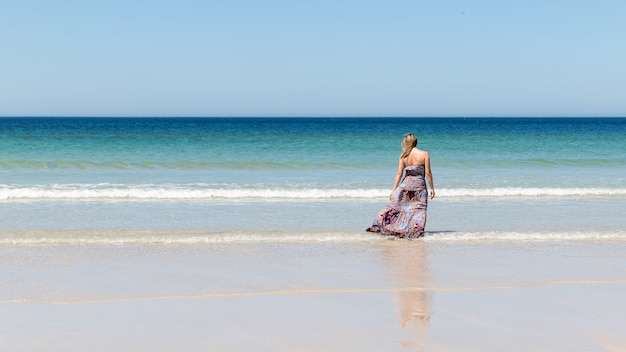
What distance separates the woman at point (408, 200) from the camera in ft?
A: 30.6

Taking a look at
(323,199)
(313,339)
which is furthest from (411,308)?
(323,199)

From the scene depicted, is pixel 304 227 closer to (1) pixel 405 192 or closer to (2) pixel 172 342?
(1) pixel 405 192

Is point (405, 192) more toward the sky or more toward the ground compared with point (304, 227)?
more toward the sky

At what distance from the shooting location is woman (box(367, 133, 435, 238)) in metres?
9.32

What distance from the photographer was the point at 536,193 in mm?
15297

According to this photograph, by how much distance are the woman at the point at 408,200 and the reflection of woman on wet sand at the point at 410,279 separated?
0.31 m

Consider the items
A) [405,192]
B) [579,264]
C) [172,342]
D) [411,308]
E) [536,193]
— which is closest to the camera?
[172,342]

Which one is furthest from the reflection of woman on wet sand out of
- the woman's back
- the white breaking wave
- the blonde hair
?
the white breaking wave

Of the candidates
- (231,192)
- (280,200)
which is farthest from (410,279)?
(231,192)

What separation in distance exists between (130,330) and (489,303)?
2.92 m

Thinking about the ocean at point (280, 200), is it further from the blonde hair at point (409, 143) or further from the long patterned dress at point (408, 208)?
the blonde hair at point (409, 143)

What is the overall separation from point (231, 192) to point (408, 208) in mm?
6243

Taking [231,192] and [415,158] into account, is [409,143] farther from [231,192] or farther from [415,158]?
[231,192]

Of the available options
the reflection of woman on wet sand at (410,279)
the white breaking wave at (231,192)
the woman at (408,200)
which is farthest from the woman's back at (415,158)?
the white breaking wave at (231,192)
